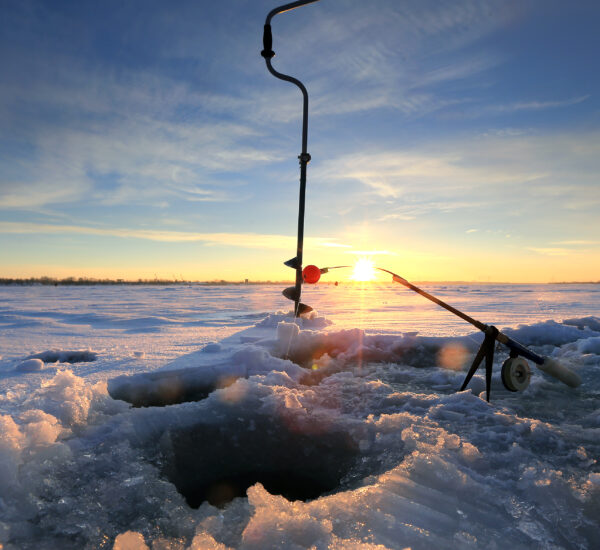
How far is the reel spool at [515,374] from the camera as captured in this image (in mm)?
2660

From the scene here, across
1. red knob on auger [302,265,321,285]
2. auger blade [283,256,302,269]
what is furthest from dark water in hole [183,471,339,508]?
auger blade [283,256,302,269]

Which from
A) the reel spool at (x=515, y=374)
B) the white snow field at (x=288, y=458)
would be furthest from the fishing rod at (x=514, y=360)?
the white snow field at (x=288, y=458)

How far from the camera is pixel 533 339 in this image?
654 centimetres

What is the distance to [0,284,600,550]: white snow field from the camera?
175 centimetres

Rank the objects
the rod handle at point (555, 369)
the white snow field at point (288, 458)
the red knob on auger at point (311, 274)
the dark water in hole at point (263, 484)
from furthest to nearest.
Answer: the red knob on auger at point (311, 274), the rod handle at point (555, 369), the dark water in hole at point (263, 484), the white snow field at point (288, 458)

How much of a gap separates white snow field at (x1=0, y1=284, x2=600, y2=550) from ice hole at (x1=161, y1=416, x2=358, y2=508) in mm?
12

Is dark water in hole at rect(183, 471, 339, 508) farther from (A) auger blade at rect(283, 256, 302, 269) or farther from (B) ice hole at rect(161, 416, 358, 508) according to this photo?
(A) auger blade at rect(283, 256, 302, 269)

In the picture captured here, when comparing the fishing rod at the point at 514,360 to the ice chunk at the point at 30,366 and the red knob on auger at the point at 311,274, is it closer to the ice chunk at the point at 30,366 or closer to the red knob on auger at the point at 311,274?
the red knob on auger at the point at 311,274

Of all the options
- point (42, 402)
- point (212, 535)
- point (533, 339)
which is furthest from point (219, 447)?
point (533, 339)

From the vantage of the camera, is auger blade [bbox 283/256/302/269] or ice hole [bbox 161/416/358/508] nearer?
ice hole [bbox 161/416/358/508]

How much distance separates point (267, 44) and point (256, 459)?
4.35 meters

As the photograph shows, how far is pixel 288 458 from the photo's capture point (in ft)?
9.15

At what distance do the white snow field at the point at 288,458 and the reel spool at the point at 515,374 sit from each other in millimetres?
411

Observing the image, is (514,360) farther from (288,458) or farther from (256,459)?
(256,459)
